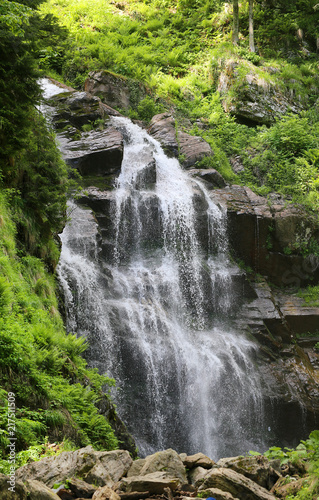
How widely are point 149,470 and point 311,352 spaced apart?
12340 millimetres

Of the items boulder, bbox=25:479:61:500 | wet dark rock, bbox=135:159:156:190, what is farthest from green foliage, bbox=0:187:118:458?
wet dark rock, bbox=135:159:156:190

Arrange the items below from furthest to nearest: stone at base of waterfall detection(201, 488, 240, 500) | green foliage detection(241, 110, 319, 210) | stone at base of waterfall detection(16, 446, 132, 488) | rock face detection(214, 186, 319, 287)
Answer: green foliage detection(241, 110, 319, 210)
rock face detection(214, 186, 319, 287)
stone at base of waterfall detection(201, 488, 240, 500)
stone at base of waterfall detection(16, 446, 132, 488)

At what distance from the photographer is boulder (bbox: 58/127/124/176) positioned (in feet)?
52.1

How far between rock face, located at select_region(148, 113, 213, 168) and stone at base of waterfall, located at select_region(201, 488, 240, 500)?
15.8 meters

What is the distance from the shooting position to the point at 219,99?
2430 centimetres

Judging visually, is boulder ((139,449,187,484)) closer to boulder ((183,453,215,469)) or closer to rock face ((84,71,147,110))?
boulder ((183,453,215,469))

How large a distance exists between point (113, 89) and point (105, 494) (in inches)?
814

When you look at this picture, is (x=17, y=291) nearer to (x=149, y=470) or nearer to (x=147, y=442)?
(x=149, y=470)

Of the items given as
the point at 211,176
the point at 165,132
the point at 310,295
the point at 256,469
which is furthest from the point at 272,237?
the point at 256,469

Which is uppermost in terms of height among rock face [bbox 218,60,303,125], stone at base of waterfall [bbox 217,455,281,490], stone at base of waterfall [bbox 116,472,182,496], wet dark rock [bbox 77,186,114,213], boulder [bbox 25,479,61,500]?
rock face [bbox 218,60,303,125]

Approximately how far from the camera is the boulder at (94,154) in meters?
15.9

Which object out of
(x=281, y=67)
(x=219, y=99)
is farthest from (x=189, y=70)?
(x=281, y=67)

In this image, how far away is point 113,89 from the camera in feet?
70.4

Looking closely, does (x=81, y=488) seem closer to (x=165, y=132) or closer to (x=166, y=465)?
(x=166, y=465)
